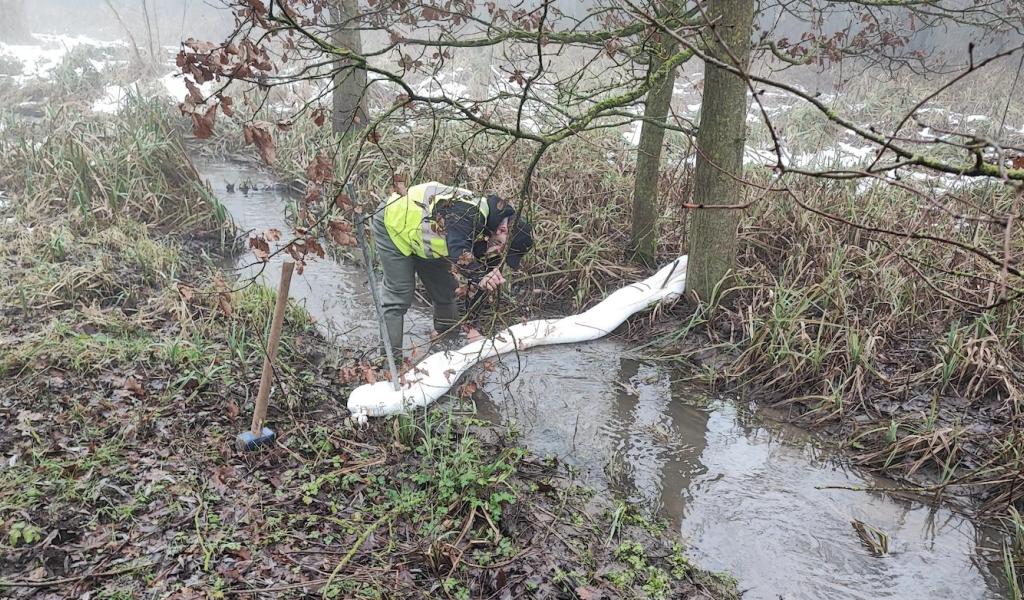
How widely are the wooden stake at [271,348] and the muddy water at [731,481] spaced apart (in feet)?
1.50

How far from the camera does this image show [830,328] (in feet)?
15.5

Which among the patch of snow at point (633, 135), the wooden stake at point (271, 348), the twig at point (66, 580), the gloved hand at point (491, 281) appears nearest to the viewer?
the twig at point (66, 580)

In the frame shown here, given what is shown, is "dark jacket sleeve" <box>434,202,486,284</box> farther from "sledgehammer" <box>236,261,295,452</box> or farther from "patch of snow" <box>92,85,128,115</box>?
"patch of snow" <box>92,85,128,115</box>

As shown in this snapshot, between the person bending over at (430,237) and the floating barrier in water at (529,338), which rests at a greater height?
the person bending over at (430,237)

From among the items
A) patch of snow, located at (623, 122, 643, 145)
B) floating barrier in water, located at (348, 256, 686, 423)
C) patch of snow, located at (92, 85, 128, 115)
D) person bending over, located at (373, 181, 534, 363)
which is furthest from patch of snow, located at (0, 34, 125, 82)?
floating barrier in water, located at (348, 256, 686, 423)

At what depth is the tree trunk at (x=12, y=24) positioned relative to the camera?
15.8 m

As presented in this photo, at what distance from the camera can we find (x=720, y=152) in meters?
4.65

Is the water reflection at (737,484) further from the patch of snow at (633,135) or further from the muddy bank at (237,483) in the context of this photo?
the patch of snow at (633,135)

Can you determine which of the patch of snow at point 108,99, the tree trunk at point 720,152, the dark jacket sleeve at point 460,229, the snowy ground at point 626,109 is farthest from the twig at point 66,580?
the patch of snow at point 108,99

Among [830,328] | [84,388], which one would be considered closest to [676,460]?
[830,328]

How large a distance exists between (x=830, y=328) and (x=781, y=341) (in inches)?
14.8

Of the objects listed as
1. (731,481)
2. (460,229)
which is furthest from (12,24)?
(731,481)

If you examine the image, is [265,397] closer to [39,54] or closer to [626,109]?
[626,109]

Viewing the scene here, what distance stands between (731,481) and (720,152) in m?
2.32
